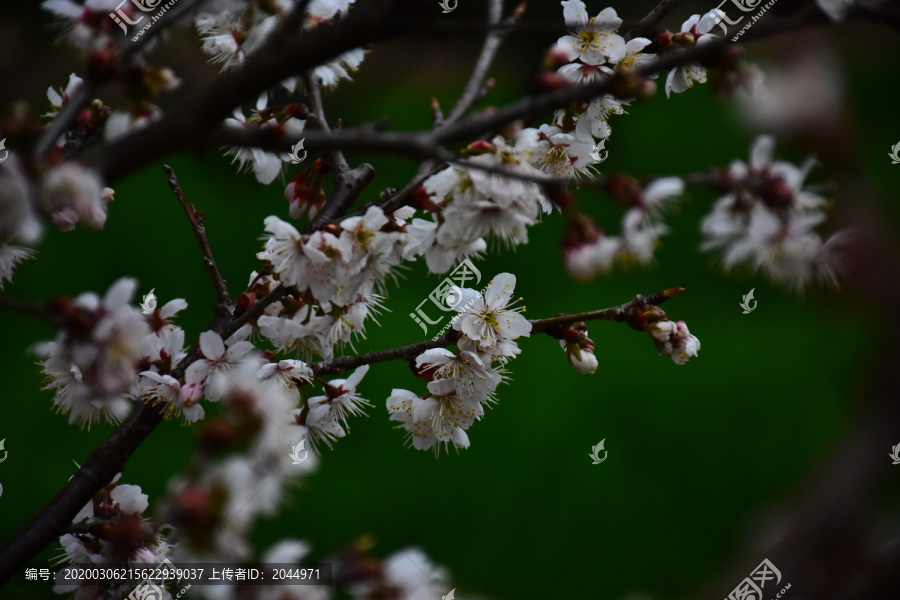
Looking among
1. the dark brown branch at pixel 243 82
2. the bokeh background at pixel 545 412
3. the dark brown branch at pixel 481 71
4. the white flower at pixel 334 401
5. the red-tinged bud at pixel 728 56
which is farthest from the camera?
the bokeh background at pixel 545 412

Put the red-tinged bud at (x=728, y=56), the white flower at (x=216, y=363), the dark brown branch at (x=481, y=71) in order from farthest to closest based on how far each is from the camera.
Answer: the white flower at (x=216, y=363) < the dark brown branch at (x=481, y=71) < the red-tinged bud at (x=728, y=56)

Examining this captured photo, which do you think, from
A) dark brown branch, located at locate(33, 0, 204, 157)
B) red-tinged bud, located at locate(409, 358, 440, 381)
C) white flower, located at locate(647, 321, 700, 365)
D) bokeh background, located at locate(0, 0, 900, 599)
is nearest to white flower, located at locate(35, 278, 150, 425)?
dark brown branch, located at locate(33, 0, 204, 157)

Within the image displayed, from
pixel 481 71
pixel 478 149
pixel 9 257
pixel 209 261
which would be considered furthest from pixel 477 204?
pixel 9 257

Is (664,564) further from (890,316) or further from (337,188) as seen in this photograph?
(337,188)

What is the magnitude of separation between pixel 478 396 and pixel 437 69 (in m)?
3.47

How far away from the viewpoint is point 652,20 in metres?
0.91

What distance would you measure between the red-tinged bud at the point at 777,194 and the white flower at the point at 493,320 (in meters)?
0.37

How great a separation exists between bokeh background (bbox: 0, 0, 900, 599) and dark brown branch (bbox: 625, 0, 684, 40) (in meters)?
0.92

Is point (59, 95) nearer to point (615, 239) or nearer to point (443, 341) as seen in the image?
point (443, 341)

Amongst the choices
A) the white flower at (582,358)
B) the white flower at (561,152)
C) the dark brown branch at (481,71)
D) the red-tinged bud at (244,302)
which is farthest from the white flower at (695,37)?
the red-tinged bud at (244,302)

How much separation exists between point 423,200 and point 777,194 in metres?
0.36

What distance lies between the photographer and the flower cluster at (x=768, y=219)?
1.86ft

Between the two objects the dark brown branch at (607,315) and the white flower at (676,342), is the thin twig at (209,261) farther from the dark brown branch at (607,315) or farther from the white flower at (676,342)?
the white flower at (676,342)

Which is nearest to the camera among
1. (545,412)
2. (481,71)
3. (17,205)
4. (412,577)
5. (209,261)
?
(17,205)
